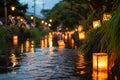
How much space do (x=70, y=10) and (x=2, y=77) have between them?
58164 mm

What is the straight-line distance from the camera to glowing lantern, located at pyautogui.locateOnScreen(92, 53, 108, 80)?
409 inches

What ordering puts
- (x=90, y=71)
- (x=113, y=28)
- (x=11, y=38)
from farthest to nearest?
1. (x=11, y=38)
2. (x=90, y=71)
3. (x=113, y=28)

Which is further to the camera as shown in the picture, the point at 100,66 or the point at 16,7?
the point at 16,7

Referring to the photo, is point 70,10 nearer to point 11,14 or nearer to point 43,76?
point 11,14

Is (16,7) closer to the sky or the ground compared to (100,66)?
closer to the sky

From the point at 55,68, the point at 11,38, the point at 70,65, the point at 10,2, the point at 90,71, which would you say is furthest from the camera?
the point at 10,2

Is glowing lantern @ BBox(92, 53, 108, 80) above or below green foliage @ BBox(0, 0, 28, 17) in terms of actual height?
below

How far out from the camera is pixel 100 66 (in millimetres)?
10641

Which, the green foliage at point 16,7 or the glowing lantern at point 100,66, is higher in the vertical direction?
the green foliage at point 16,7

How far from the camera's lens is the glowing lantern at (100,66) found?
10391mm

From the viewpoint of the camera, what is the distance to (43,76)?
35.3 feet

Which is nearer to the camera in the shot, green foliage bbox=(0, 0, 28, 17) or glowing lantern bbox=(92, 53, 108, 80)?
glowing lantern bbox=(92, 53, 108, 80)

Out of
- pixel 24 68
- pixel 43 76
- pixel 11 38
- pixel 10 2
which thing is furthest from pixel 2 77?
pixel 10 2

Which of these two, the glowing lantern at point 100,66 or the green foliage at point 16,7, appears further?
the green foliage at point 16,7
